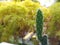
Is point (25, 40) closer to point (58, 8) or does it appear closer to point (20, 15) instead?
point (20, 15)

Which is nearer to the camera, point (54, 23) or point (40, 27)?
point (40, 27)

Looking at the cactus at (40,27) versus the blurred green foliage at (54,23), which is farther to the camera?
the blurred green foliage at (54,23)

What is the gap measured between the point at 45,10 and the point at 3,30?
70cm

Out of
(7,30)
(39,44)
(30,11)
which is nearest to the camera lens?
(39,44)

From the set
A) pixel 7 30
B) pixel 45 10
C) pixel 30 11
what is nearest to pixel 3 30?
pixel 7 30

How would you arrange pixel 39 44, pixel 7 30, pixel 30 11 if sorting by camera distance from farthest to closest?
pixel 30 11 < pixel 7 30 < pixel 39 44

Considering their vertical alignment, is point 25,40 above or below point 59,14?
below

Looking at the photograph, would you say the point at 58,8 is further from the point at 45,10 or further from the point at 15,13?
the point at 15,13

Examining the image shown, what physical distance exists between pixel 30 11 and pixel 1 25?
476 millimetres

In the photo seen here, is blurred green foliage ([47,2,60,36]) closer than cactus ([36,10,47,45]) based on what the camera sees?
No

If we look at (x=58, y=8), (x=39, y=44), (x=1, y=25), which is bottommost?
(x=39, y=44)

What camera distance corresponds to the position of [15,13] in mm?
2885

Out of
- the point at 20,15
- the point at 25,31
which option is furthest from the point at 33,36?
the point at 20,15

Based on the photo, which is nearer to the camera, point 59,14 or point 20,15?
point 59,14
